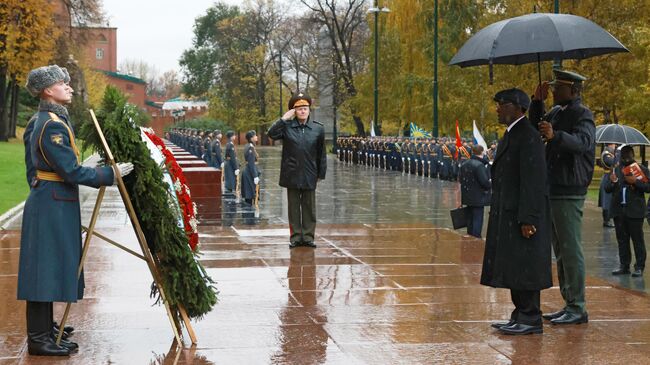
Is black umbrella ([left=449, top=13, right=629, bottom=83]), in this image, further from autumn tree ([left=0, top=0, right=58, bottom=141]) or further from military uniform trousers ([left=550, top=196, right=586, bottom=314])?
autumn tree ([left=0, top=0, right=58, bottom=141])

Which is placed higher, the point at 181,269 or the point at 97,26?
the point at 97,26

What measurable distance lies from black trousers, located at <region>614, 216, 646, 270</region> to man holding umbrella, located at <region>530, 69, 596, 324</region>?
397 cm

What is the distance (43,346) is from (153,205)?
1.17m

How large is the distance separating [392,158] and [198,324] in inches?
A: 1440

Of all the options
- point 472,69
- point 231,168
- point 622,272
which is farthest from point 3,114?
point 622,272

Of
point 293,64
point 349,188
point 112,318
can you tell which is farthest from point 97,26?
point 112,318

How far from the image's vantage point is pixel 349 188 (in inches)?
1174

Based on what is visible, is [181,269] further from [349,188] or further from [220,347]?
[349,188]

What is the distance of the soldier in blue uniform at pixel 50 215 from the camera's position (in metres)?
6.72

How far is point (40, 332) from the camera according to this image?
6848 millimetres

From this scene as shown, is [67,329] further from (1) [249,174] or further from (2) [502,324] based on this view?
(1) [249,174]

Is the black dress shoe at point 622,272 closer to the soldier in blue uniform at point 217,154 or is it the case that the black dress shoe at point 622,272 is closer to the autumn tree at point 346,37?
the soldier in blue uniform at point 217,154

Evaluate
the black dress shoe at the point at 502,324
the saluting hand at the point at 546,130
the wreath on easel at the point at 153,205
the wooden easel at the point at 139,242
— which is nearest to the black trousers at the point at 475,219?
the black dress shoe at the point at 502,324

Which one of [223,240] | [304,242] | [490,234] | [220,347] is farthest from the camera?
[223,240]
